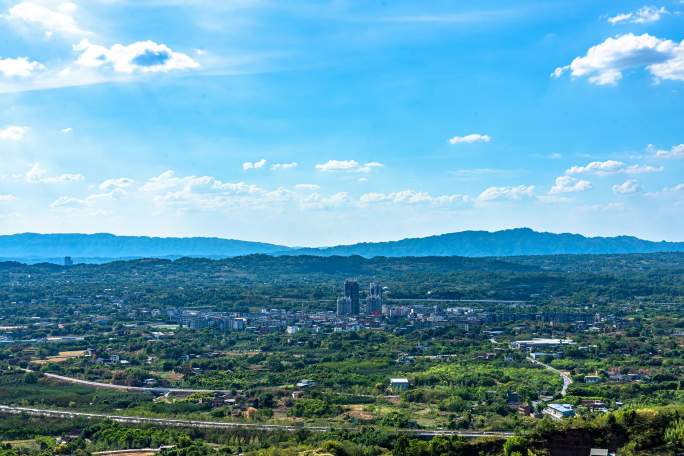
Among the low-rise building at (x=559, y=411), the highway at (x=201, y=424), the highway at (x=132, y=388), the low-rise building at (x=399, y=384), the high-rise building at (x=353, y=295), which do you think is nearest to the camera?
the highway at (x=201, y=424)

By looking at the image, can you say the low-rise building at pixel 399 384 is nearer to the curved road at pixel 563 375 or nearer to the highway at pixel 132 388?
the curved road at pixel 563 375

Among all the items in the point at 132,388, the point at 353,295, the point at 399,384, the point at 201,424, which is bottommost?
the point at 132,388

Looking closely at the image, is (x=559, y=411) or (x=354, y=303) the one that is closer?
(x=559, y=411)

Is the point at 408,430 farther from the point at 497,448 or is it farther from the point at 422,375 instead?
the point at 422,375

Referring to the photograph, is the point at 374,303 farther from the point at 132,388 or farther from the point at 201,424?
the point at 201,424

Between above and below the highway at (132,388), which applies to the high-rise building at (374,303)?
above

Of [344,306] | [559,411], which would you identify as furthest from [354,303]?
[559,411]

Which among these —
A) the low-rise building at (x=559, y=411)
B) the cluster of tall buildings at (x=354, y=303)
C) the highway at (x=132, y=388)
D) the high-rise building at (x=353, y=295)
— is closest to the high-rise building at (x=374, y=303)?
the cluster of tall buildings at (x=354, y=303)

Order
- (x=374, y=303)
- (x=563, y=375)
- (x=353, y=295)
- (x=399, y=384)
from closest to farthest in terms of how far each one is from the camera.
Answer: (x=399, y=384) < (x=563, y=375) < (x=353, y=295) < (x=374, y=303)

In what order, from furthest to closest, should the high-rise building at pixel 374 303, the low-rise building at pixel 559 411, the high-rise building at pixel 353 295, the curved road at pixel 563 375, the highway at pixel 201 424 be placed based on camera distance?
the high-rise building at pixel 374 303, the high-rise building at pixel 353 295, the curved road at pixel 563 375, the low-rise building at pixel 559 411, the highway at pixel 201 424

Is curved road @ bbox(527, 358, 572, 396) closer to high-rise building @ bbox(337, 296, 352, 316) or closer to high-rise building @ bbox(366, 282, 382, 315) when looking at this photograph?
high-rise building @ bbox(337, 296, 352, 316)

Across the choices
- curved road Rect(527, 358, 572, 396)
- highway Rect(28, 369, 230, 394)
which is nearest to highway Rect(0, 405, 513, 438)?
highway Rect(28, 369, 230, 394)
